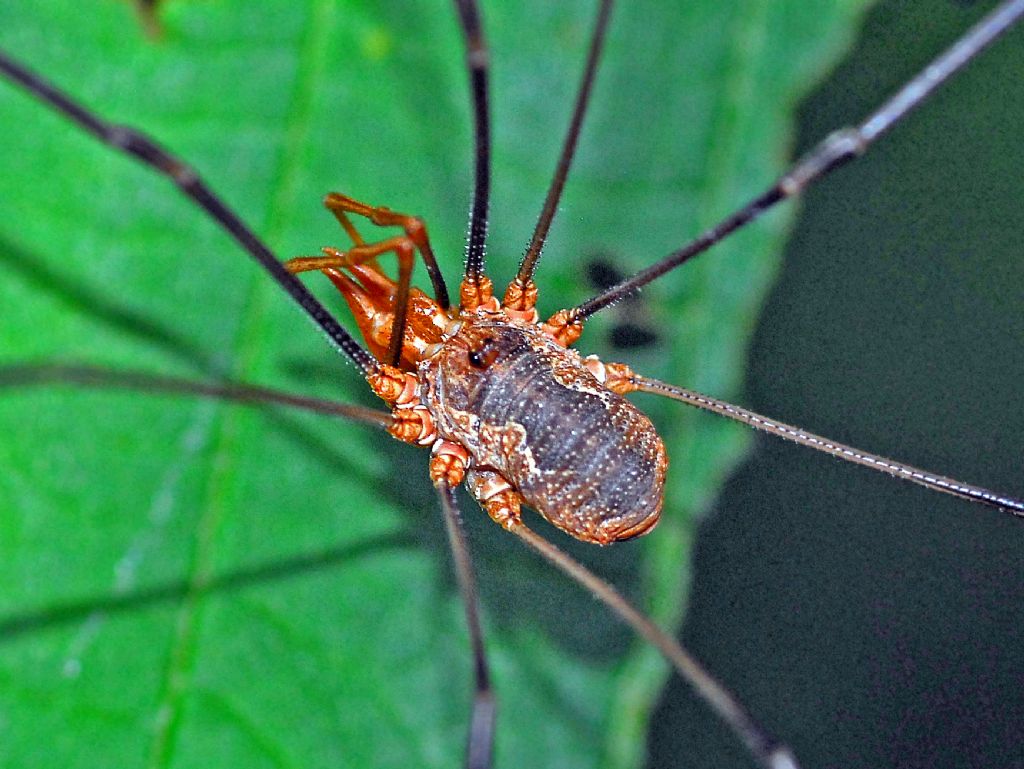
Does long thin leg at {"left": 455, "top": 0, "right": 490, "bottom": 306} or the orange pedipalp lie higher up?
long thin leg at {"left": 455, "top": 0, "right": 490, "bottom": 306}

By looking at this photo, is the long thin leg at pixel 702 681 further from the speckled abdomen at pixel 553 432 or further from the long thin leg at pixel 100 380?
the long thin leg at pixel 100 380

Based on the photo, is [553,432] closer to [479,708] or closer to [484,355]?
[484,355]

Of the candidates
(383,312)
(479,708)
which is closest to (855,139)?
(383,312)

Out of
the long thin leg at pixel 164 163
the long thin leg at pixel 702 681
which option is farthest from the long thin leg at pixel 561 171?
the long thin leg at pixel 702 681

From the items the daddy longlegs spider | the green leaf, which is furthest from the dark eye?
the daddy longlegs spider

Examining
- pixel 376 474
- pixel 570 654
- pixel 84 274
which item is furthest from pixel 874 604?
pixel 84 274

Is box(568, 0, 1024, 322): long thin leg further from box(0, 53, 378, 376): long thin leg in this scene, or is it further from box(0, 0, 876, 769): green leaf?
box(0, 53, 378, 376): long thin leg

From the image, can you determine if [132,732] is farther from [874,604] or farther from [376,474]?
[874,604]

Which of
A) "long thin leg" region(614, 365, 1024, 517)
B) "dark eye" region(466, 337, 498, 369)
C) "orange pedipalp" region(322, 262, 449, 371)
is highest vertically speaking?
"orange pedipalp" region(322, 262, 449, 371)
